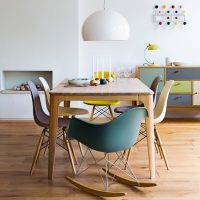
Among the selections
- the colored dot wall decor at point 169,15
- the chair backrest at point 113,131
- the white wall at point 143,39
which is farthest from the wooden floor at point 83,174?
the colored dot wall decor at point 169,15

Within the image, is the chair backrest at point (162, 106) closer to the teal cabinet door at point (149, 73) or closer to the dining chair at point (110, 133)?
the dining chair at point (110, 133)

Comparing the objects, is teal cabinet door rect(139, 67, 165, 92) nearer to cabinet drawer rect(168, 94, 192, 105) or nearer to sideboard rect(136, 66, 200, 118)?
sideboard rect(136, 66, 200, 118)

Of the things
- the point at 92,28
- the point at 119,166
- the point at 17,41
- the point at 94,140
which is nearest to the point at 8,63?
the point at 17,41

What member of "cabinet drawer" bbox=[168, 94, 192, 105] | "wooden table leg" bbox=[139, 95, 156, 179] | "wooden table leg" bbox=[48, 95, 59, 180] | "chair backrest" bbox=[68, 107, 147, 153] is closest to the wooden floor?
"wooden table leg" bbox=[48, 95, 59, 180]

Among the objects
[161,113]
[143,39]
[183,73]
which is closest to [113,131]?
[161,113]

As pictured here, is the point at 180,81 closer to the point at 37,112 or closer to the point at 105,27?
the point at 105,27

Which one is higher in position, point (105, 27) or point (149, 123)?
point (105, 27)

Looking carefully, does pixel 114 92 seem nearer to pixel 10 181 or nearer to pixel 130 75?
pixel 10 181

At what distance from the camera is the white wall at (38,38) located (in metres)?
5.98

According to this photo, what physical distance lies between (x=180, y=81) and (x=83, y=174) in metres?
2.97

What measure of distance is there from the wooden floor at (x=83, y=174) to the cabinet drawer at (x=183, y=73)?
3.68 ft

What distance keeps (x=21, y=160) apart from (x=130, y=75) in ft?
9.81

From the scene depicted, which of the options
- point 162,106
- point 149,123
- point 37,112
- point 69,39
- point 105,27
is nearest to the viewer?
point 149,123

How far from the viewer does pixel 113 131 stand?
276 centimetres
